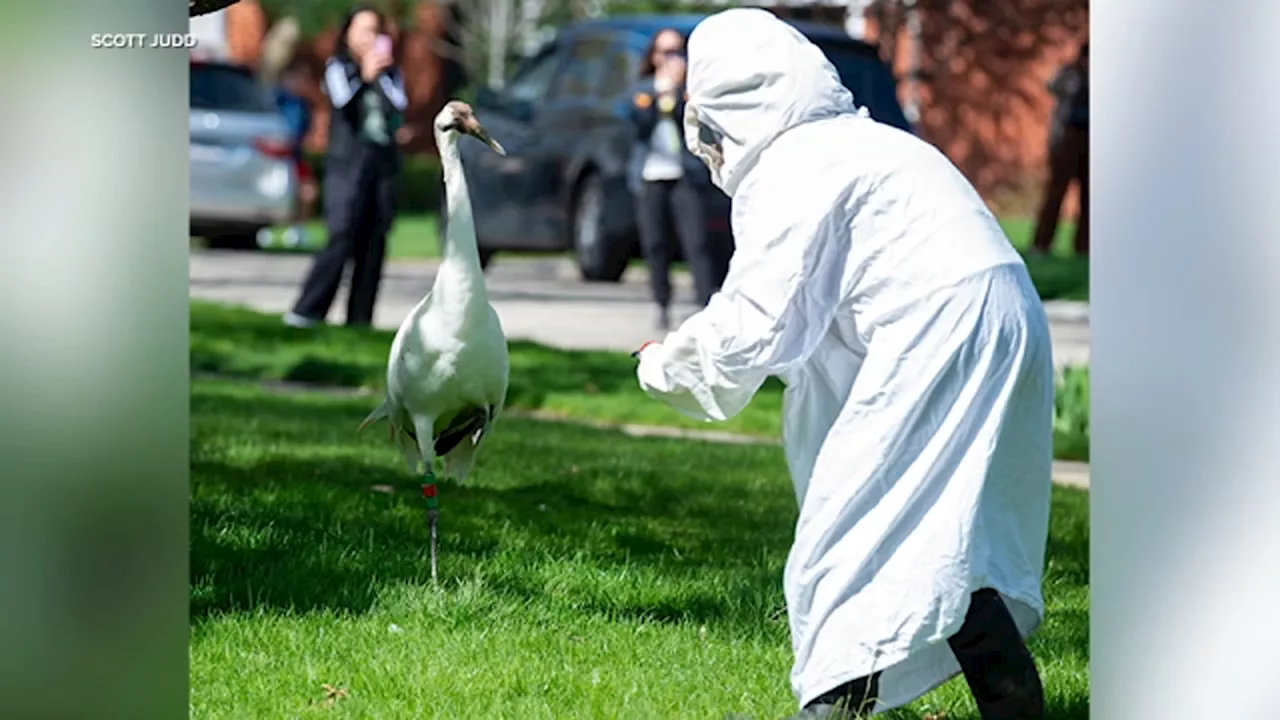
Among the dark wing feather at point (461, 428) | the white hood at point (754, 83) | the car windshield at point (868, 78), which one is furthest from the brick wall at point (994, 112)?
the white hood at point (754, 83)

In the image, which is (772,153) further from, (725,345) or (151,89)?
(151,89)

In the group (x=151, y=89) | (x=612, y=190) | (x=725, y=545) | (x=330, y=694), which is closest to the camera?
(x=151, y=89)

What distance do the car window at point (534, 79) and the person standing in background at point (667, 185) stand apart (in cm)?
406

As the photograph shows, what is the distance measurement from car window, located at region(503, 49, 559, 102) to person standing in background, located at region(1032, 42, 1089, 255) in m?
4.44

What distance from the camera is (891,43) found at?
23000 millimetres

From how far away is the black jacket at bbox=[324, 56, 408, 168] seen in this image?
13039mm

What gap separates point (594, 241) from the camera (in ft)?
56.7

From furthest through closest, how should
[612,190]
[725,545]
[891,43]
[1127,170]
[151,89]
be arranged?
[891,43], [612,190], [725,545], [1127,170], [151,89]

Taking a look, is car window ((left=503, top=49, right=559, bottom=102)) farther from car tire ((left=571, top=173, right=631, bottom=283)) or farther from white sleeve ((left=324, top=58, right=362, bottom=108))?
white sleeve ((left=324, top=58, right=362, bottom=108))

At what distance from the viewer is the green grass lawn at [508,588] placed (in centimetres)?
509

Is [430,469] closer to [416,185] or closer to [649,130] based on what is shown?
[649,130]

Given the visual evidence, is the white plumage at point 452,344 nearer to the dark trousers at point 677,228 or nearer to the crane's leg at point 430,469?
the crane's leg at point 430,469

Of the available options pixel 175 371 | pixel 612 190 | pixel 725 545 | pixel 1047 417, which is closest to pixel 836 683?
pixel 1047 417

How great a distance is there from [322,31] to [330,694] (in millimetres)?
31728
